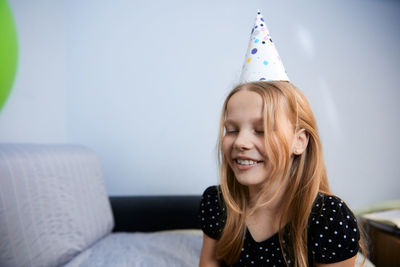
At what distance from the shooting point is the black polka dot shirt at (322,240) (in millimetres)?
573

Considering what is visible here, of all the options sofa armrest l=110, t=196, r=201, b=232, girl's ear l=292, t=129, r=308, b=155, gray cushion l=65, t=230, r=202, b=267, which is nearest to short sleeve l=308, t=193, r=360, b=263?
girl's ear l=292, t=129, r=308, b=155

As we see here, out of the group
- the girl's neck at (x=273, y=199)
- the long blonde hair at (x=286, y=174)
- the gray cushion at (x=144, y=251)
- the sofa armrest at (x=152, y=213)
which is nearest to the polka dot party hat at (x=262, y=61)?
the long blonde hair at (x=286, y=174)

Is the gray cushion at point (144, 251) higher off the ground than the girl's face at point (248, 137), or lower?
lower

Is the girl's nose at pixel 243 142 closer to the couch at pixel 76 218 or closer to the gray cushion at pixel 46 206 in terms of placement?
the couch at pixel 76 218

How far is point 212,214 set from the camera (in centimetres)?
72

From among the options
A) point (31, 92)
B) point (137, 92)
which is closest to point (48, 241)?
point (31, 92)

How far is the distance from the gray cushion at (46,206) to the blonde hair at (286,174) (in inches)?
20.5

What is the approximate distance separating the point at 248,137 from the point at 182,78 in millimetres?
865

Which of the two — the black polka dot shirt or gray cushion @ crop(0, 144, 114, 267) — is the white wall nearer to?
gray cushion @ crop(0, 144, 114, 267)

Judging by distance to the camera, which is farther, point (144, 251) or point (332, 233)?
point (144, 251)

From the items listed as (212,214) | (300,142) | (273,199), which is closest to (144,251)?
(212,214)

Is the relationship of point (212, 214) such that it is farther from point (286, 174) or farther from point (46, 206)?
point (46, 206)

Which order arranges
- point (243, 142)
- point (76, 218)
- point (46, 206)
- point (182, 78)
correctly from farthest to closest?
point (182, 78) < point (76, 218) < point (46, 206) < point (243, 142)

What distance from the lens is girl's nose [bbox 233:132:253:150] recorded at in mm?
555
